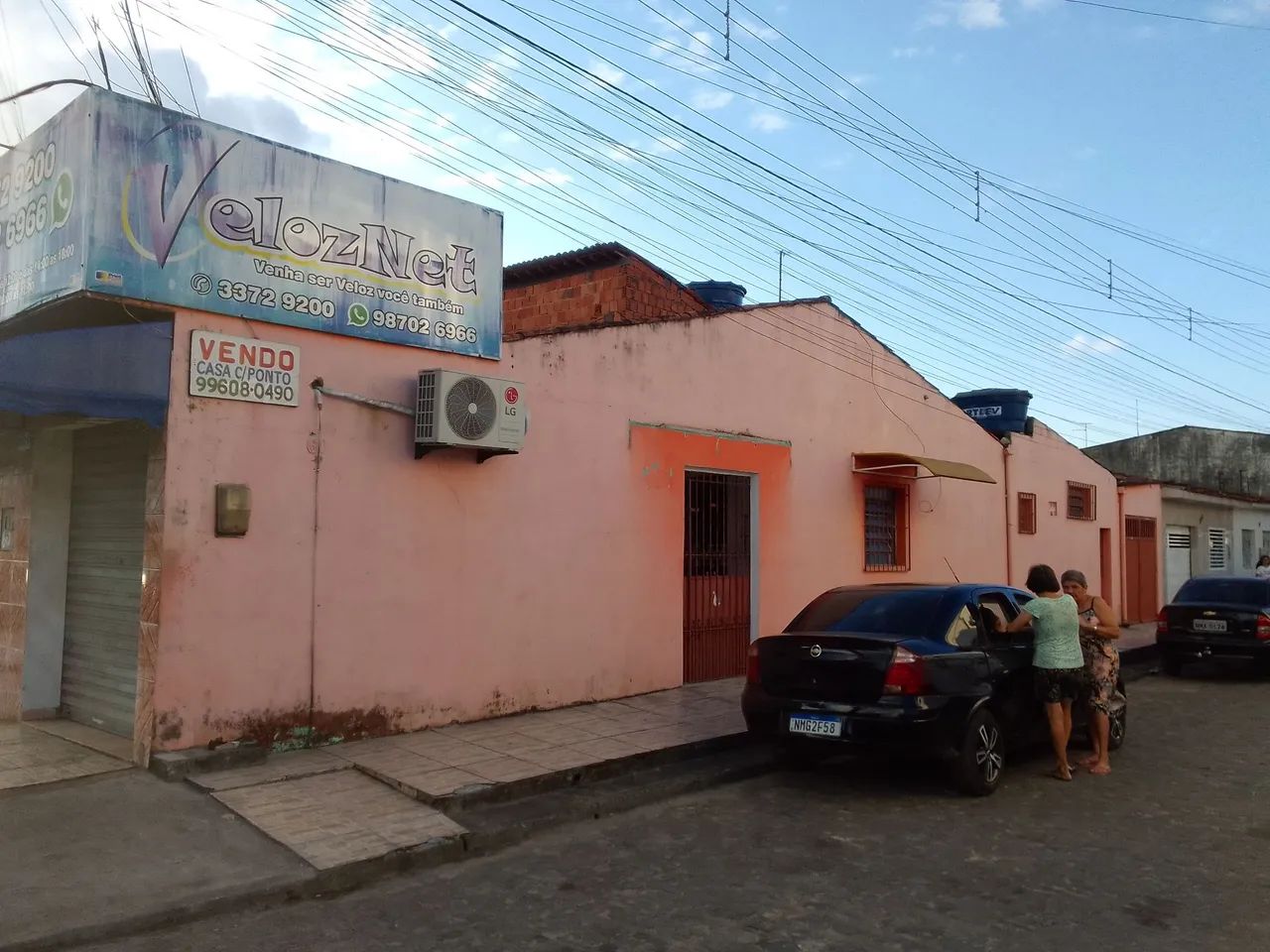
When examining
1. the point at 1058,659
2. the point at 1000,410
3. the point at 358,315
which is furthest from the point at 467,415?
the point at 1000,410

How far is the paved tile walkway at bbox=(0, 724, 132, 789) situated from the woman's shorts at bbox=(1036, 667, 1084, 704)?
256 inches

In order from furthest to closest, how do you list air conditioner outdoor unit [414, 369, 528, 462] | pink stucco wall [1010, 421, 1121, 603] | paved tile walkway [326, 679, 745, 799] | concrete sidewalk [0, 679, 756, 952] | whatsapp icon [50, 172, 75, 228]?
pink stucco wall [1010, 421, 1121, 603]
air conditioner outdoor unit [414, 369, 528, 462]
paved tile walkway [326, 679, 745, 799]
whatsapp icon [50, 172, 75, 228]
concrete sidewalk [0, 679, 756, 952]

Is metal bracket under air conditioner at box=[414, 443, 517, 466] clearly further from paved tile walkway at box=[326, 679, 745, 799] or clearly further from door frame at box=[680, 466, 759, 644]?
door frame at box=[680, 466, 759, 644]

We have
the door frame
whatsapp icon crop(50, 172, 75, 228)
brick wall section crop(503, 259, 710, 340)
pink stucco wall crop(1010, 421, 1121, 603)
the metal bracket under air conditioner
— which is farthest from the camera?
pink stucco wall crop(1010, 421, 1121, 603)

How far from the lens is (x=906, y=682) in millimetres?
6355

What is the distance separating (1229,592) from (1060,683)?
8.01 metres

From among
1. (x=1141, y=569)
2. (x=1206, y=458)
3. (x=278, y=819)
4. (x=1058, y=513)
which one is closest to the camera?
(x=278, y=819)

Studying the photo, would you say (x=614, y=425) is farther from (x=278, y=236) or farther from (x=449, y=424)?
(x=278, y=236)

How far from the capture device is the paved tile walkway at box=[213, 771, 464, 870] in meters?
5.33

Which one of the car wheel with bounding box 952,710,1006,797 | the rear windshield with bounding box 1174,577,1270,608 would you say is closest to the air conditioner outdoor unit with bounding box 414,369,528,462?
the car wheel with bounding box 952,710,1006,797

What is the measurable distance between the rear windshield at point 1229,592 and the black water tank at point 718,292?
764 centimetres

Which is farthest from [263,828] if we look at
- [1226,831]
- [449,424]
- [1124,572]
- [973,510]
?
[1124,572]

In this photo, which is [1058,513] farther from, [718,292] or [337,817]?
[337,817]

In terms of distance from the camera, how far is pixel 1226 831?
19.5ft
